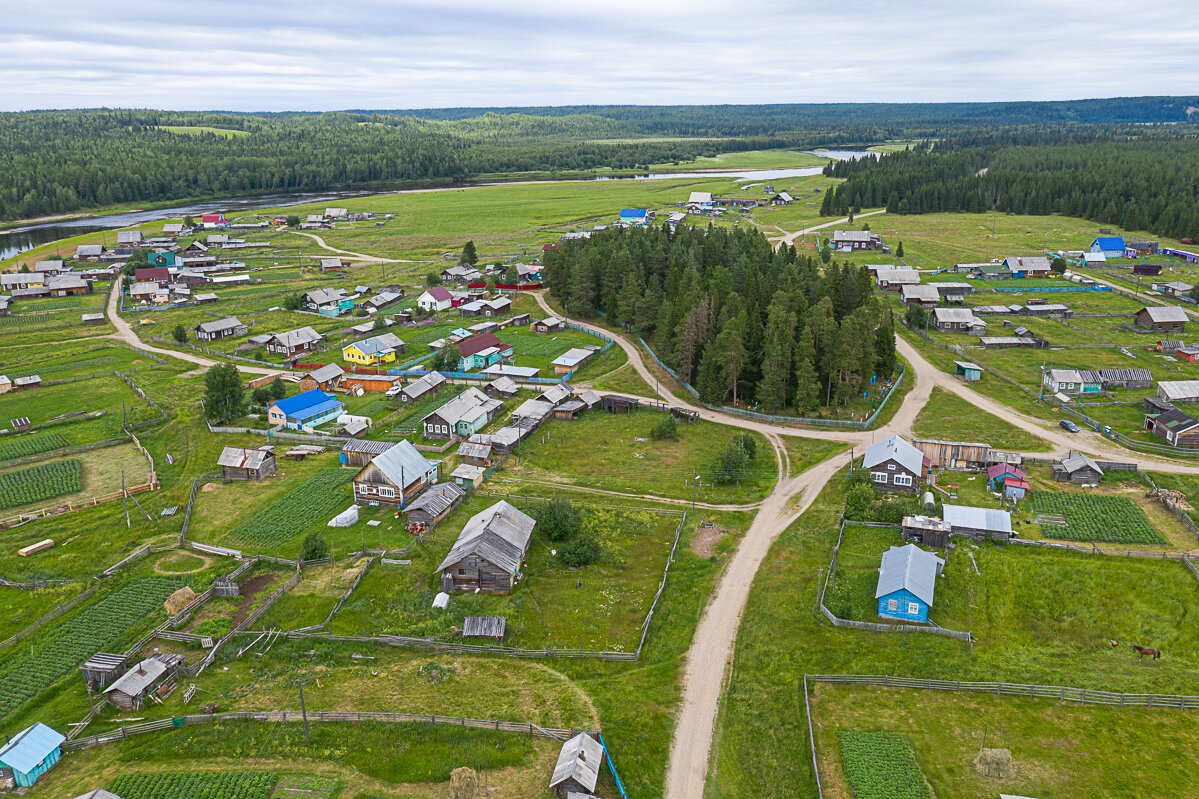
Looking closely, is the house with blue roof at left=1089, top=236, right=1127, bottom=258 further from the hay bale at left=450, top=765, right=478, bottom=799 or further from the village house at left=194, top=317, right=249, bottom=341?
the hay bale at left=450, top=765, right=478, bottom=799

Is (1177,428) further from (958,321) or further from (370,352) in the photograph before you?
(370,352)

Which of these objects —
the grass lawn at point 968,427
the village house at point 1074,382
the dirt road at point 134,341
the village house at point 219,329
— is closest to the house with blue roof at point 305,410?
the dirt road at point 134,341

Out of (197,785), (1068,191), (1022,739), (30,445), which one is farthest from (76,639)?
(1068,191)

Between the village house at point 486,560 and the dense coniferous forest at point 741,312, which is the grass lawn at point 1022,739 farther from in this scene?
the dense coniferous forest at point 741,312

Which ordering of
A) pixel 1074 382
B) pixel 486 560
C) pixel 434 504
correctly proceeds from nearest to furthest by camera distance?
pixel 486 560 < pixel 434 504 < pixel 1074 382

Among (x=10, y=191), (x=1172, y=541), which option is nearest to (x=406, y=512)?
(x=1172, y=541)

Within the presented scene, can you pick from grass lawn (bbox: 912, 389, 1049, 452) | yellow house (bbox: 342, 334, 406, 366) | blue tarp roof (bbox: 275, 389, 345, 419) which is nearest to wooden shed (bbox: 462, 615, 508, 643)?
blue tarp roof (bbox: 275, 389, 345, 419)
